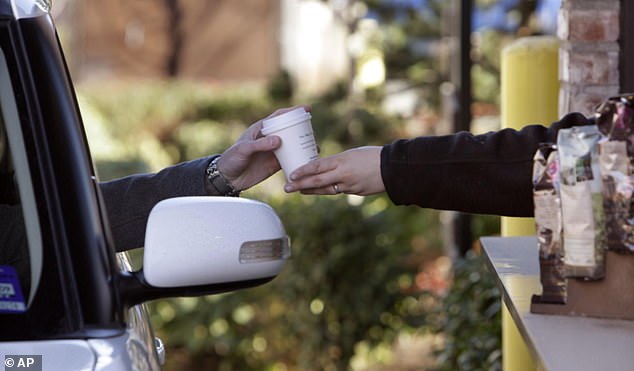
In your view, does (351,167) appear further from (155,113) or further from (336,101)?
(155,113)

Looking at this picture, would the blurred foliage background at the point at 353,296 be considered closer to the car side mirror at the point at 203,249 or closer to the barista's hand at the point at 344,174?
the barista's hand at the point at 344,174

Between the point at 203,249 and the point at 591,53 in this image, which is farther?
the point at 591,53

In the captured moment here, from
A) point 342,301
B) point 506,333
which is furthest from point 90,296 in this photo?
point 342,301

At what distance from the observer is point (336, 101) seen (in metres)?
9.88

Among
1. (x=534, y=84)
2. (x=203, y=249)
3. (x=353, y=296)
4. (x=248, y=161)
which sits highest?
(x=203, y=249)

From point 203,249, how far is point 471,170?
64 centimetres

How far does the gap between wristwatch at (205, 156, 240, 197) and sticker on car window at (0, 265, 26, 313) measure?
32.2 inches

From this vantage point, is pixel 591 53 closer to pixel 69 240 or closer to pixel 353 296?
pixel 69 240

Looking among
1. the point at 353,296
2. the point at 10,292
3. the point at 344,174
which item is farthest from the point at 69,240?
the point at 353,296

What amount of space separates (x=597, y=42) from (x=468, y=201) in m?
1.33
